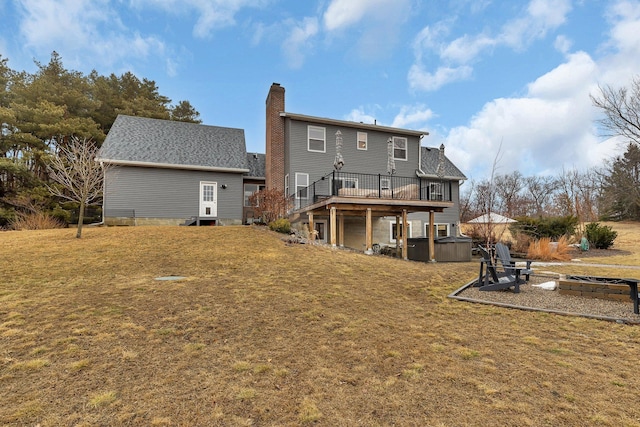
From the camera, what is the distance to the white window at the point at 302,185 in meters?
16.7

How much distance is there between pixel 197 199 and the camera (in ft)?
55.2

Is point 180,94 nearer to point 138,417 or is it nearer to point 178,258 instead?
point 178,258

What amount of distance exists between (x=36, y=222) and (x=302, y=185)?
13432mm

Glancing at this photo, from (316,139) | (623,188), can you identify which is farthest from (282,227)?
(623,188)

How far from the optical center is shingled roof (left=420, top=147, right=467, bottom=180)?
20245 mm

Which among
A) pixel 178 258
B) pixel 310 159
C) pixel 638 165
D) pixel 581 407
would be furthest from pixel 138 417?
pixel 638 165

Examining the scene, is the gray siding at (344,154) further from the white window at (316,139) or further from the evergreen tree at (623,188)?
the evergreen tree at (623,188)

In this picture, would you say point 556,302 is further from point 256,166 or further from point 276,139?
point 256,166

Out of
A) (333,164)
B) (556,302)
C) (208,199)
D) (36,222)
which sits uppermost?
(333,164)

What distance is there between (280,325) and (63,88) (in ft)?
90.2

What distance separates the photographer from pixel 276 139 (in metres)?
17.0

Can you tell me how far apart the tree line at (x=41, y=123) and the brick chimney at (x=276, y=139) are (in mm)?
10029

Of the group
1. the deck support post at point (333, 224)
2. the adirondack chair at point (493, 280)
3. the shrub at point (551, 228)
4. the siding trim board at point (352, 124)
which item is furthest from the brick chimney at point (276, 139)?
the shrub at point (551, 228)

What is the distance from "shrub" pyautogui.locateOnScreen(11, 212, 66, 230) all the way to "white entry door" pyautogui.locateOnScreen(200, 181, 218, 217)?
7.48 meters
